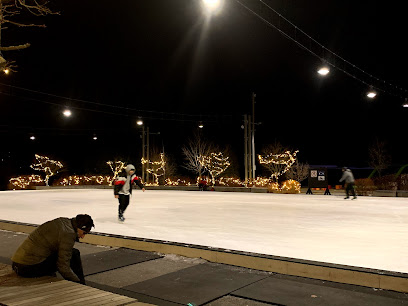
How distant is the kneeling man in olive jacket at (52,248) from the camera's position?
14.1 feet

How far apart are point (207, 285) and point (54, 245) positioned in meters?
2.01

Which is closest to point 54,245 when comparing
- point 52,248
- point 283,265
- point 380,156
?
point 52,248

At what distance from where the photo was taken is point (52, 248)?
438 centimetres

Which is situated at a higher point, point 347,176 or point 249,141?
point 249,141

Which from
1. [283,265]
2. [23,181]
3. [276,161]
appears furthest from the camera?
[23,181]

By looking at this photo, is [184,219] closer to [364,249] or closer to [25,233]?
[25,233]

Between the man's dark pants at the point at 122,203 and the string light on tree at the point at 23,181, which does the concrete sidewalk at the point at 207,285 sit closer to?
the man's dark pants at the point at 122,203

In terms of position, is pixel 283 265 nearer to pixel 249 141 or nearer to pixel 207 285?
pixel 207 285

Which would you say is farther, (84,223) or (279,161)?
(279,161)

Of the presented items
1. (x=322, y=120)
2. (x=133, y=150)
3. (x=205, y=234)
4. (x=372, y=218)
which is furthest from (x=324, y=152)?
(x=205, y=234)

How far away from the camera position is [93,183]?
4212cm

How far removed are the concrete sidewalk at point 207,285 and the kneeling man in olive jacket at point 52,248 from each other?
3.08 ft

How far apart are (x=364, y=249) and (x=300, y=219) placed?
4.38 metres

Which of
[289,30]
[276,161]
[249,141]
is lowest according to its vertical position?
[276,161]
